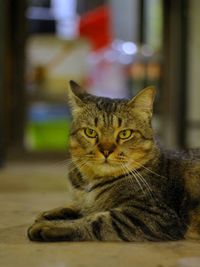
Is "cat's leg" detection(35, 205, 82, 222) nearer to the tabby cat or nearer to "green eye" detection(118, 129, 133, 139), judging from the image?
the tabby cat

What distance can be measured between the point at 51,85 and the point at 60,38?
1.42 ft

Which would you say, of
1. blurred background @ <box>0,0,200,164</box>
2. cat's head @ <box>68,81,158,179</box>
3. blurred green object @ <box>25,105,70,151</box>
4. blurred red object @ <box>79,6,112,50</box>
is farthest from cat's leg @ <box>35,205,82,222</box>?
blurred red object @ <box>79,6,112,50</box>

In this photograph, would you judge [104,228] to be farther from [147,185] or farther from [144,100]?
[144,100]

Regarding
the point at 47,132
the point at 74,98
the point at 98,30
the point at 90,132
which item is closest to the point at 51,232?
the point at 90,132

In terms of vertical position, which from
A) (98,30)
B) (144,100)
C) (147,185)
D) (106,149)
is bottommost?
(147,185)

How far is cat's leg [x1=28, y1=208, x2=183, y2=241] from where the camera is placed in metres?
1.59

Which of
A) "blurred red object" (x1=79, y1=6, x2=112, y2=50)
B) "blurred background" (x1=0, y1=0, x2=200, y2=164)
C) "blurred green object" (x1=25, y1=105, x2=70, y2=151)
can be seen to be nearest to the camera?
"blurred background" (x1=0, y1=0, x2=200, y2=164)

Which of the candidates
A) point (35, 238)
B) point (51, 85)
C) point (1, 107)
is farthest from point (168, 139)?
point (35, 238)

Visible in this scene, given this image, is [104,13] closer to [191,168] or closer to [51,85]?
[51,85]

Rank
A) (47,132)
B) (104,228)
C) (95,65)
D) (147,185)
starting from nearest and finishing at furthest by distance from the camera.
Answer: (104,228) < (147,185) < (47,132) < (95,65)

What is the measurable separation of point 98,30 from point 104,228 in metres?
4.03

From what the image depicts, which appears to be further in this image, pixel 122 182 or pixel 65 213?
pixel 65 213

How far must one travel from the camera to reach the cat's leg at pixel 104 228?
159cm

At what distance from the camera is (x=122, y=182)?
1.73 m
